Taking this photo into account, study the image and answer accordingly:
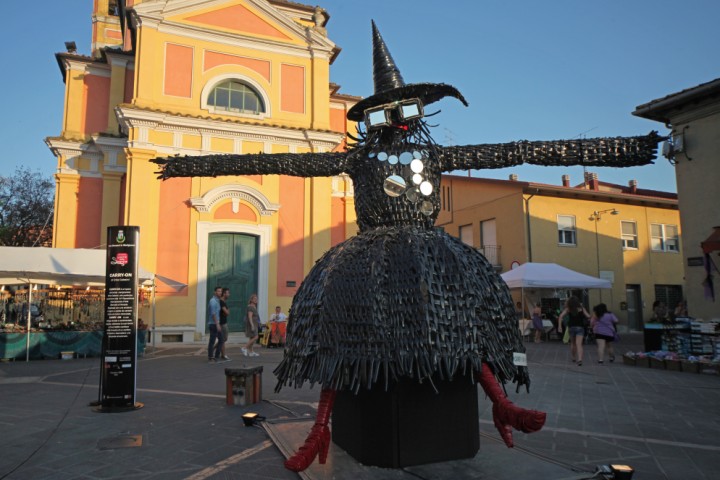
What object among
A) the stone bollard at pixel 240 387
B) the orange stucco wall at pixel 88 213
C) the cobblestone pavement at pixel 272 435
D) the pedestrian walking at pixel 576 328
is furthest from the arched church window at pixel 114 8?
the pedestrian walking at pixel 576 328

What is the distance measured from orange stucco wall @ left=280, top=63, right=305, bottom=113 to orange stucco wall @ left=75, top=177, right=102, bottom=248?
6.69m

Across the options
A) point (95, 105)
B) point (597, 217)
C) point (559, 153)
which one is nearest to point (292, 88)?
point (95, 105)

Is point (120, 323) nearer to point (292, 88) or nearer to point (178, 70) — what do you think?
point (178, 70)

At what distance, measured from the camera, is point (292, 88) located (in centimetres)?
1653

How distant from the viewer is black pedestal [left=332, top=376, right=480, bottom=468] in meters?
3.44

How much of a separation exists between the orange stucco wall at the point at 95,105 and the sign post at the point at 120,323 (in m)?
12.9

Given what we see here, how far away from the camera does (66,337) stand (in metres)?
11.3

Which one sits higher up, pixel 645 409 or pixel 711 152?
pixel 711 152

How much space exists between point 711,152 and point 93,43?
2168 centimetres

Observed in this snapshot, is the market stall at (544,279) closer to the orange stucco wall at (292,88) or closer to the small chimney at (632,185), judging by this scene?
the orange stucco wall at (292,88)

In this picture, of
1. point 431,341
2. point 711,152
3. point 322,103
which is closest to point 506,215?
point 322,103

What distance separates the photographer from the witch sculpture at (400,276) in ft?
9.89

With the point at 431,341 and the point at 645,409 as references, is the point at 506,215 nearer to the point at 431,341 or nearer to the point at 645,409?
the point at 645,409

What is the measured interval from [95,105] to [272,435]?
16127 mm
